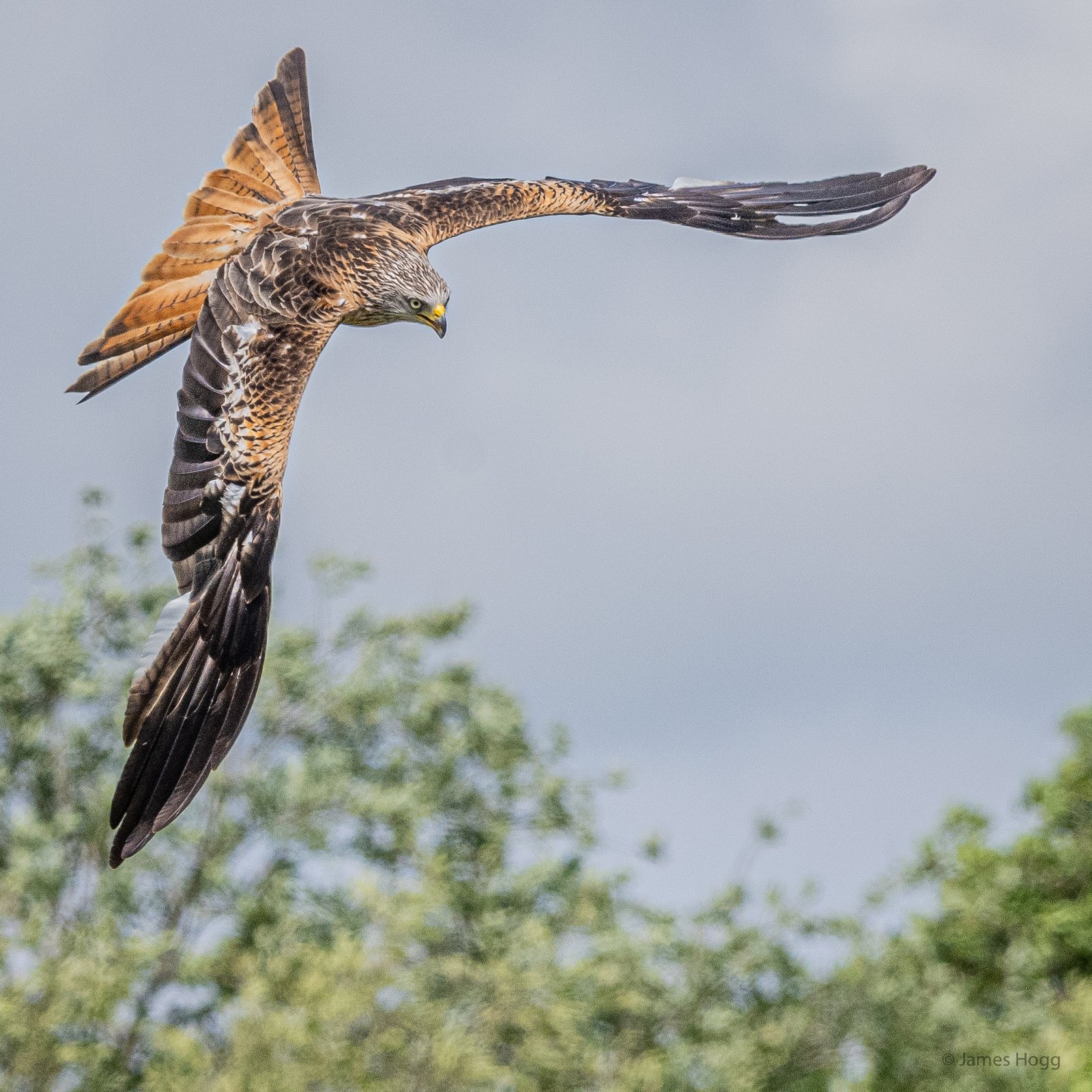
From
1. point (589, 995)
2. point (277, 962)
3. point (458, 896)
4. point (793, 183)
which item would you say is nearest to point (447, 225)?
point (793, 183)

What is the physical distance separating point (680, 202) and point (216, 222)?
3214 millimetres

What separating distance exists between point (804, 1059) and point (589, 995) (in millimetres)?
3875

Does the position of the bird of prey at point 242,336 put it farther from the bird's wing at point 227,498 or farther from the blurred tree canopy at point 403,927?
the blurred tree canopy at point 403,927

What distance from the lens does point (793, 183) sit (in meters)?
10.8

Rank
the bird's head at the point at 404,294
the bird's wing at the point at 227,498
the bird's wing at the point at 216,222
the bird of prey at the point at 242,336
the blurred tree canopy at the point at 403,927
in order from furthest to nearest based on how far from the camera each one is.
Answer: the blurred tree canopy at the point at 403,927
the bird's wing at the point at 216,222
the bird's head at the point at 404,294
the bird's wing at the point at 227,498
the bird of prey at the point at 242,336

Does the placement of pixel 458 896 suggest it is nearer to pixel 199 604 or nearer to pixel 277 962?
pixel 277 962

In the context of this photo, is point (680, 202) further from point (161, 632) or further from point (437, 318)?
point (161, 632)

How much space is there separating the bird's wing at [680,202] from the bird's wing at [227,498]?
57.7 inches

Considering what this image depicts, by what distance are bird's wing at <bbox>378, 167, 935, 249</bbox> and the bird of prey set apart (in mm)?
18

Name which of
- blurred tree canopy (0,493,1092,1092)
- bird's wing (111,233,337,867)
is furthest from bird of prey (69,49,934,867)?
blurred tree canopy (0,493,1092,1092)

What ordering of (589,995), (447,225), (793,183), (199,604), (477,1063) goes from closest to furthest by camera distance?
(199,604) → (447,225) → (793,183) → (477,1063) → (589,995)

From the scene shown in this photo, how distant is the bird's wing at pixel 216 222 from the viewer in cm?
878

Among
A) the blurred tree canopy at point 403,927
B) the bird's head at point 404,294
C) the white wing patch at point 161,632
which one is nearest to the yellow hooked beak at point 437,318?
the bird's head at point 404,294

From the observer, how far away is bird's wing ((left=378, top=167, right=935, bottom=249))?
9.33 m
